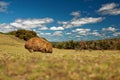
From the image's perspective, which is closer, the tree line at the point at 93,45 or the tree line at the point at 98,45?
the tree line at the point at 93,45

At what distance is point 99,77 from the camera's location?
21.2 meters

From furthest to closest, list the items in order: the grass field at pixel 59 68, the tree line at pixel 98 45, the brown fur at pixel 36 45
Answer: the tree line at pixel 98 45, the brown fur at pixel 36 45, the grass field at pixel 59 68

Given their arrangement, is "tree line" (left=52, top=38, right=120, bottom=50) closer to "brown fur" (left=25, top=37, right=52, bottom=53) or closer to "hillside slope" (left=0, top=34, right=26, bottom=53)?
"hillside slope" (left=0, top=34, right=26, bottom=53)

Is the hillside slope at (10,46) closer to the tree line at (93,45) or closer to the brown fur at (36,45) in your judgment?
the brown fur at (36,45)

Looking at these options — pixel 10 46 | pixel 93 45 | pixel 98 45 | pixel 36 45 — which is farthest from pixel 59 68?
pixel 98 45

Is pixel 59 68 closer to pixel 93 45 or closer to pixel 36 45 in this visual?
pixel 36 45

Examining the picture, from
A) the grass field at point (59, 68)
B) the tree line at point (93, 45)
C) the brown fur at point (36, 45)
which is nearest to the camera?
the grass field at point (59, 68)

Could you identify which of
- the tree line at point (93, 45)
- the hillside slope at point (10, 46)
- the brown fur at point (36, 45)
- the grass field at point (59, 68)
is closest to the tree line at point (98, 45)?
the tree line at point (93, 45)

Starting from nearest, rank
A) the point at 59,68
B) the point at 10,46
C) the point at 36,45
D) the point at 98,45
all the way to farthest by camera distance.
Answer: the point at 59,68
the point at 36,45
the point at 10,46
the point at 98,45

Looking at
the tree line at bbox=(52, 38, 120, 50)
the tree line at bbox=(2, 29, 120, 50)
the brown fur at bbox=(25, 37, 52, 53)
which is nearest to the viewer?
the brown fur at bbox=(25, 37, 52, 53)

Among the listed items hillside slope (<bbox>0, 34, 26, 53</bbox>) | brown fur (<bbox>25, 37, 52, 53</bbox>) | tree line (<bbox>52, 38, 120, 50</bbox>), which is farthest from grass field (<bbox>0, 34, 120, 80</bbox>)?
tree line (<bbox>52, 38, 120, 50</bbox>)

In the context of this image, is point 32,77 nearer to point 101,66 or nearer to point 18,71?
point 18,71

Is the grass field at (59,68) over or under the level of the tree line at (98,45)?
under

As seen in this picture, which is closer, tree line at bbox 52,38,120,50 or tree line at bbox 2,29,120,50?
tree line at bbox 2,29,120,50
